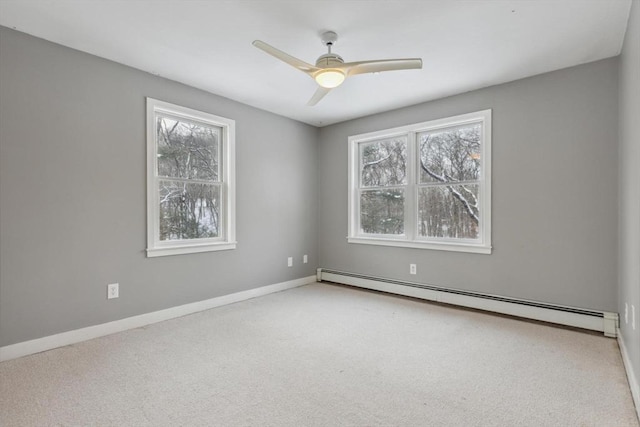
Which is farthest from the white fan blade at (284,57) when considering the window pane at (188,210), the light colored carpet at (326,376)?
the light colored carpet at (326,376)

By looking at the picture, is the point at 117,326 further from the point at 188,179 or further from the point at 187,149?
the point at 187,149

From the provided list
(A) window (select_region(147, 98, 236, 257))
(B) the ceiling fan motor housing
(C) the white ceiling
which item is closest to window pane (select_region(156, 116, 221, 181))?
(A) window (select_region(147, 98, 236, 257))

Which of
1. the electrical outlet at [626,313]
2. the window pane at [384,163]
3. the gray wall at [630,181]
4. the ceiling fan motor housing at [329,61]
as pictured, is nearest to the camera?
the gray wall at [630,181]

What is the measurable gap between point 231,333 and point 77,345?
1.22 metres

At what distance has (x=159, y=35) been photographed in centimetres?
265

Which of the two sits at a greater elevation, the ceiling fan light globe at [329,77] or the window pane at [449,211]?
the ceiling fan light globe at [329,77]

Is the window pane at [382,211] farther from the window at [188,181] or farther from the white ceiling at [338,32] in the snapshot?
the window at [188,181]

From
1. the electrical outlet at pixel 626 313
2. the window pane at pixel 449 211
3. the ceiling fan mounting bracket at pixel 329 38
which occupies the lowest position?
the electrical outlet at pixel 626 313

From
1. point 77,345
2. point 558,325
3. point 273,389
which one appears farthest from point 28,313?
point 558,325

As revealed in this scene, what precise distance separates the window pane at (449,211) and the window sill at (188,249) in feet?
7.95

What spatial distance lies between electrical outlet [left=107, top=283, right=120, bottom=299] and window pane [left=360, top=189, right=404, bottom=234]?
10.3 ft

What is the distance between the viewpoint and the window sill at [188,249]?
11.0ft

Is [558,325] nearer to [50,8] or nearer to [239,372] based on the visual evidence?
[239,372]

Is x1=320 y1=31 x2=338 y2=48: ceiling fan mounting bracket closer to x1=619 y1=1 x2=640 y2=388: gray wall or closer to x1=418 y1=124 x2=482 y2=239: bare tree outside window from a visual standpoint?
x1=619 y1=1 x2=640 y2=388: gray wall
